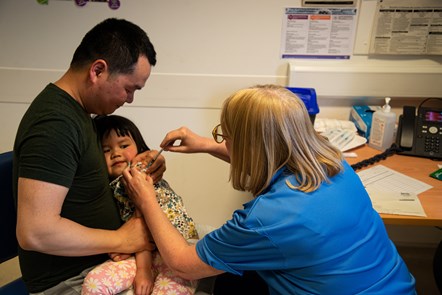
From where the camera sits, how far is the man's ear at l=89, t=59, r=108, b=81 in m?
1.06

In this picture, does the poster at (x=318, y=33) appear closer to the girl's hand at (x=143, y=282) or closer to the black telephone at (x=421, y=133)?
the black telephone at (x=421, y=133)

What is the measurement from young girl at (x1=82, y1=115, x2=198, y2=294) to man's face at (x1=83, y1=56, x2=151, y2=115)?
0.24 m

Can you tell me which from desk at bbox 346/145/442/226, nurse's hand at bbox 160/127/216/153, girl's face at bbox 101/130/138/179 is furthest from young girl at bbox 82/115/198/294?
desk at bbox 346/145/442/226

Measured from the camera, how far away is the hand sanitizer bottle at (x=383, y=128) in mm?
1704

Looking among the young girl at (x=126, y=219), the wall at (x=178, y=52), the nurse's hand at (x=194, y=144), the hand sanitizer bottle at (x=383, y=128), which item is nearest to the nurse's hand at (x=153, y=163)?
the young girl at (x=126, y=219)

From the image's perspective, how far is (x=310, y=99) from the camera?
1.77 metres

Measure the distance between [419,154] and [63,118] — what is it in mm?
1558

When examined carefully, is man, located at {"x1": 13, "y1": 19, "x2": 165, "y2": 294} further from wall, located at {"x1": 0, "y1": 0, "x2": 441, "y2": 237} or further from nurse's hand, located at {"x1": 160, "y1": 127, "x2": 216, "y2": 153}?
wall, located at {"x1": 0, "y1": 0, "x2": 441, "y2": 237}

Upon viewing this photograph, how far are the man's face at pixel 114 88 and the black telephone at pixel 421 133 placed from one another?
129 centimetres

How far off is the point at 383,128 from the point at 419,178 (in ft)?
0.97

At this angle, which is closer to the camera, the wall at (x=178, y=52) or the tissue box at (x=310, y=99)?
the tissue box at (x=310, y=99)

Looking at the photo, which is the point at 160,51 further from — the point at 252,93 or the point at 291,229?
the point at 291,229

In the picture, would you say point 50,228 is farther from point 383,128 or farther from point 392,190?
point 383,128

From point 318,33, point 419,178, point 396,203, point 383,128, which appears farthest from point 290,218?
point 318,33
